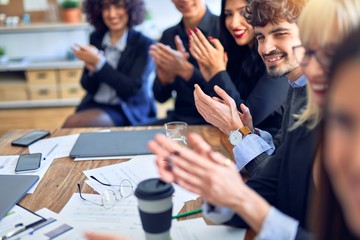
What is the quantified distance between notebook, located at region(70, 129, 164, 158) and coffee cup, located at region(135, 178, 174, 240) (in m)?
0.57

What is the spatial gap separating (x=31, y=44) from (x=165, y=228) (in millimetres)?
3809

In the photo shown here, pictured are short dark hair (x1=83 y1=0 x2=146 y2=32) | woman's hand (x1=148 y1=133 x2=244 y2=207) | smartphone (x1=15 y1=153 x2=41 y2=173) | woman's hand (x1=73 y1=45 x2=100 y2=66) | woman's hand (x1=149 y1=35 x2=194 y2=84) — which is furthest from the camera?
short dark hair (x1=83 y1=0 x2=146 y2=32)

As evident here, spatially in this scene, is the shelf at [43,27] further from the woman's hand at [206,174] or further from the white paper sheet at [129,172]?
the woman's hand at [206,174]

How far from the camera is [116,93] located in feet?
8.04

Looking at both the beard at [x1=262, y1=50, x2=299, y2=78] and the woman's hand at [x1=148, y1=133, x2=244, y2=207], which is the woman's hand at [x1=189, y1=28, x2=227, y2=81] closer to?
the beard at [x1=262, y1=50, x2=299, y2=78]

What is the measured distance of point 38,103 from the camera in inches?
159

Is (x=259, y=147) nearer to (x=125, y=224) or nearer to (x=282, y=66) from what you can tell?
(x=282, y=66)

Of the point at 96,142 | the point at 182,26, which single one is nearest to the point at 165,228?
the point at 96,142

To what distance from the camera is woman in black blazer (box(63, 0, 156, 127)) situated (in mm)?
2340

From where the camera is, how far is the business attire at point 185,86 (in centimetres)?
202

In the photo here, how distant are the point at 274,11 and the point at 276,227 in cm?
75

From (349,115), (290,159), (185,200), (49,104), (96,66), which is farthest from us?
(49,104)

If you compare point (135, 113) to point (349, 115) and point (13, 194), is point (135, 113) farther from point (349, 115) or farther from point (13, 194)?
point (349, 115)

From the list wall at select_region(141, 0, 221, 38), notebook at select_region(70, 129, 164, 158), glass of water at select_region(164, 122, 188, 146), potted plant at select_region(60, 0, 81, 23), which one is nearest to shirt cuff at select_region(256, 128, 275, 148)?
glass of water at select_region(164, 122, 188, 146)
